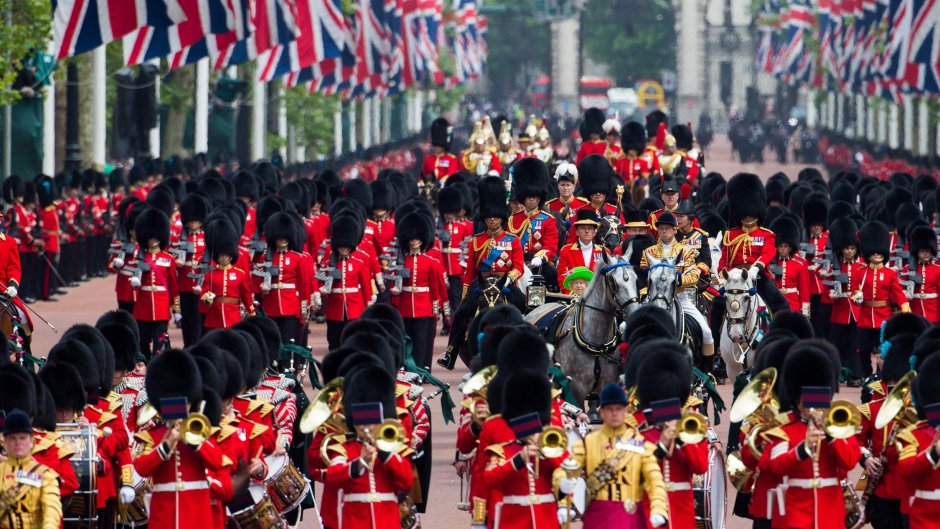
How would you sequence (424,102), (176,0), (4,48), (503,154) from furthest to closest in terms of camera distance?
(424,102) < (503,154) < (4,48) < (176,0)

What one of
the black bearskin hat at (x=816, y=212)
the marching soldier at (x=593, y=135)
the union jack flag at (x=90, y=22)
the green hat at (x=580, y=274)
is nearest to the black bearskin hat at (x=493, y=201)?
the green hat at (x=580, y=274)

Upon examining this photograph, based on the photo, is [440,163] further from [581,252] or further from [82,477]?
[82,477]

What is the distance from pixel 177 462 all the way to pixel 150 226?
918 centimetres

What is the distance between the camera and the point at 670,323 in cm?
1249

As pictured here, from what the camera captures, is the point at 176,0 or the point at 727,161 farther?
the point at 727,161

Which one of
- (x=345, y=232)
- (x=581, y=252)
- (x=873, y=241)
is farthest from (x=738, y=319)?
(x=345, y=232)

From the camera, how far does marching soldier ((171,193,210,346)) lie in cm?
1989

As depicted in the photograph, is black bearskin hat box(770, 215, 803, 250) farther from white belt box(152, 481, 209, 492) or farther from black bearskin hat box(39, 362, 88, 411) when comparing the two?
white belt box(152, 481, 209, 492)

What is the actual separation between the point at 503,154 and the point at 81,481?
20413mm

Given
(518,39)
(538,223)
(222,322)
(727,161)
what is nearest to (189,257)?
(222,322)

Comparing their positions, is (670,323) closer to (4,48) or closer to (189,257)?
(189,257)

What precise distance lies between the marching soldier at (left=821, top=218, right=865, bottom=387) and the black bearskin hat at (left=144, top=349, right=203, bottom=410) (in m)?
9.17

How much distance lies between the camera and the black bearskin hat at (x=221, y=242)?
58.2 feet

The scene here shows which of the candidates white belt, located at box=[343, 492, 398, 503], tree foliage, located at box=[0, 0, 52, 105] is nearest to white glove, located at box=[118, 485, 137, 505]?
white belt, located at box=[343, 492, 398, 503]
